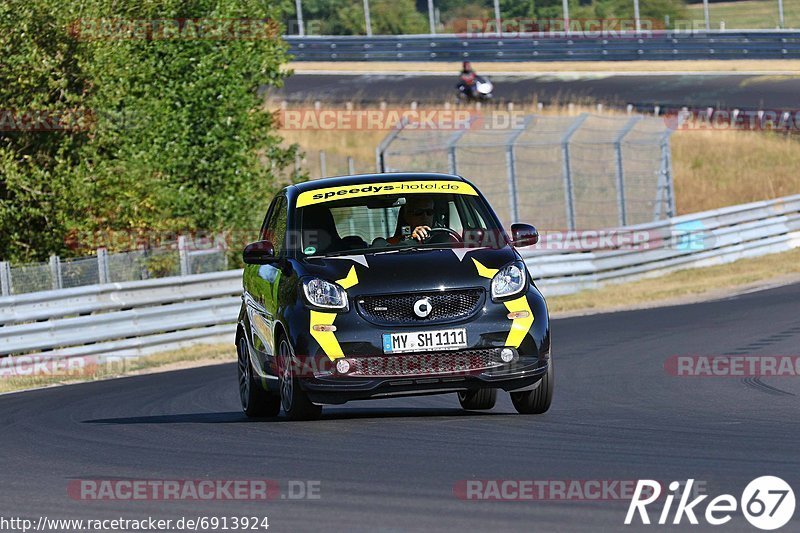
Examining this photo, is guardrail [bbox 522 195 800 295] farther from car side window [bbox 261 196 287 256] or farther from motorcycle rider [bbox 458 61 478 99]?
motorcycle rider [bbox 458 61 478 99]

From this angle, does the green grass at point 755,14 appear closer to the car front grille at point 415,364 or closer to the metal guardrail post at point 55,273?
the metal guardrail post at point 55,273

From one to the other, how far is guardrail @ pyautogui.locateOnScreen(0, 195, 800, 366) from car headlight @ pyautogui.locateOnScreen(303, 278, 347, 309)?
9.31m

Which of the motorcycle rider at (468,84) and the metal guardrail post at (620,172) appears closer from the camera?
the metal guardrail post at (620,172)

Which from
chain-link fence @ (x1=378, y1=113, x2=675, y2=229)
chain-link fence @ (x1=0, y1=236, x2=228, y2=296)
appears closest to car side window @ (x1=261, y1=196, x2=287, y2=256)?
chain-link fence @ (x1=0, y1=236, x2=228, y2=296)

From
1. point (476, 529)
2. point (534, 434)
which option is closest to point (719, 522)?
point (476, 529)

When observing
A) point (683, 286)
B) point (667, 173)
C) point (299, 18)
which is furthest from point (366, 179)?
point (299, 18)

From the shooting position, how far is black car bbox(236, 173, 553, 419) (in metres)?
9.56

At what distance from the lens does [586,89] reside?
49.3m

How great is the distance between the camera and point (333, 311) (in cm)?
962

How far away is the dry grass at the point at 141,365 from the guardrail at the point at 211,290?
173mm

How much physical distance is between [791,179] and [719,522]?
34171mm

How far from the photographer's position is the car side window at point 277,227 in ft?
35.6

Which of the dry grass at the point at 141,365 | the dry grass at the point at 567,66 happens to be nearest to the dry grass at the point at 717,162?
the dry grass at the point at 567,66

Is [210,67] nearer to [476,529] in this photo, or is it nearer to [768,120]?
[768,120]
